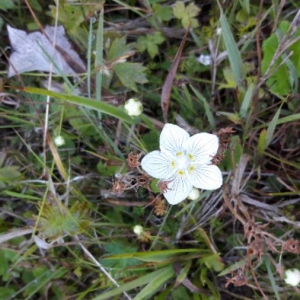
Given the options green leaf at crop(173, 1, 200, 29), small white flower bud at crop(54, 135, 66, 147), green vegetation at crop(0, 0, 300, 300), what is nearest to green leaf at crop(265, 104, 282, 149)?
green vegetation at crop(0, 0, 300, 300)

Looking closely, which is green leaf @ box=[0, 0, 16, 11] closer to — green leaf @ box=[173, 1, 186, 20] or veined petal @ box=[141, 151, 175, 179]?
green leaf @ box=[173, 1, 186, 20]

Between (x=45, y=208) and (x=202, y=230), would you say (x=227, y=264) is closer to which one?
(x=202, y=230)

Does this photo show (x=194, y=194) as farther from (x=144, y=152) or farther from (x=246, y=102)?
(x=246, y=102)

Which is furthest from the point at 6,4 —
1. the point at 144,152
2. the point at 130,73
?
the point at 144,152

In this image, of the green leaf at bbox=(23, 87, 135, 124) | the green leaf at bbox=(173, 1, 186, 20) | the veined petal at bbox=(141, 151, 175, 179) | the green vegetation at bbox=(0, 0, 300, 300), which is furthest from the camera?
the green leaf at bbox=(173, 1, 186, 20)

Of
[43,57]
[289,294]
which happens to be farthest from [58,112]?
[289,294]

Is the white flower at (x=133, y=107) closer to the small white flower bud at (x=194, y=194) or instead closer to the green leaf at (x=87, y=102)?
the green leaf at (x=87, y=102)

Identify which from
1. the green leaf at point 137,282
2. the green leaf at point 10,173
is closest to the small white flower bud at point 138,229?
the green leaf at point 137,282

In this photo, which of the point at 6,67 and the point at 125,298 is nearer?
the point at 125,298
